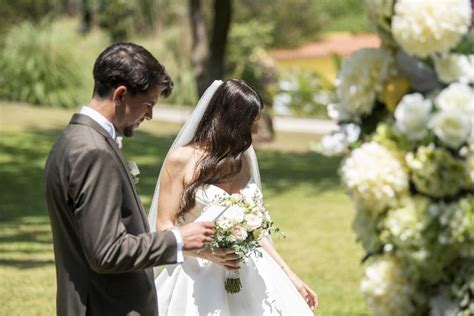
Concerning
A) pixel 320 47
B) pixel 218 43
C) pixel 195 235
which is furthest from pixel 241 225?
pixel 320 47

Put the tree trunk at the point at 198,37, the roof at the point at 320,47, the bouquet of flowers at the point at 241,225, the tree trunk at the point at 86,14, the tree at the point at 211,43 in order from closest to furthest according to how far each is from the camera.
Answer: the bouquet of flowers at the point at 241,225 < the tree at the point at 211,43 < the tree trunk at the point at 198,37 < the tree trunk at the point at 86,14 < the roof at the point at 320,47

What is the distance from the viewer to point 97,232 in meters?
3.81

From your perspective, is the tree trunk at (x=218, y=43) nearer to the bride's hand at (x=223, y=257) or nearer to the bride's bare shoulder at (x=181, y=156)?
the bride's bare shoulder at (x=181, y=156)

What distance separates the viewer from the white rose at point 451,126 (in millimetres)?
3275

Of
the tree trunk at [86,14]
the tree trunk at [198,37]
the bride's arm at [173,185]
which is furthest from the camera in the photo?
the tree trunk at [86,14]

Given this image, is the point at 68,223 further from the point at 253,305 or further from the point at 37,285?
the point at 37,285

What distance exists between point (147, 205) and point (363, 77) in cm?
1242

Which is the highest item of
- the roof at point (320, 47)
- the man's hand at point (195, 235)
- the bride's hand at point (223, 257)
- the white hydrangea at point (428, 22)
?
the white hydrangea at point (428, 22)

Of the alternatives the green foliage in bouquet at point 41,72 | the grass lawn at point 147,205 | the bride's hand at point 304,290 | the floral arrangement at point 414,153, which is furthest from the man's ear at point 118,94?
the green foliage in bouquet at point 41,72

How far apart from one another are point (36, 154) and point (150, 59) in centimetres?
1796

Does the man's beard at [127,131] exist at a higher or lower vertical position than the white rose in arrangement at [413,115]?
lower

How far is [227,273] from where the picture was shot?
227 inches

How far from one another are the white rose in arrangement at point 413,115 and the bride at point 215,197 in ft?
7.52

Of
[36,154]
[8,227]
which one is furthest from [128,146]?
[8,227]
